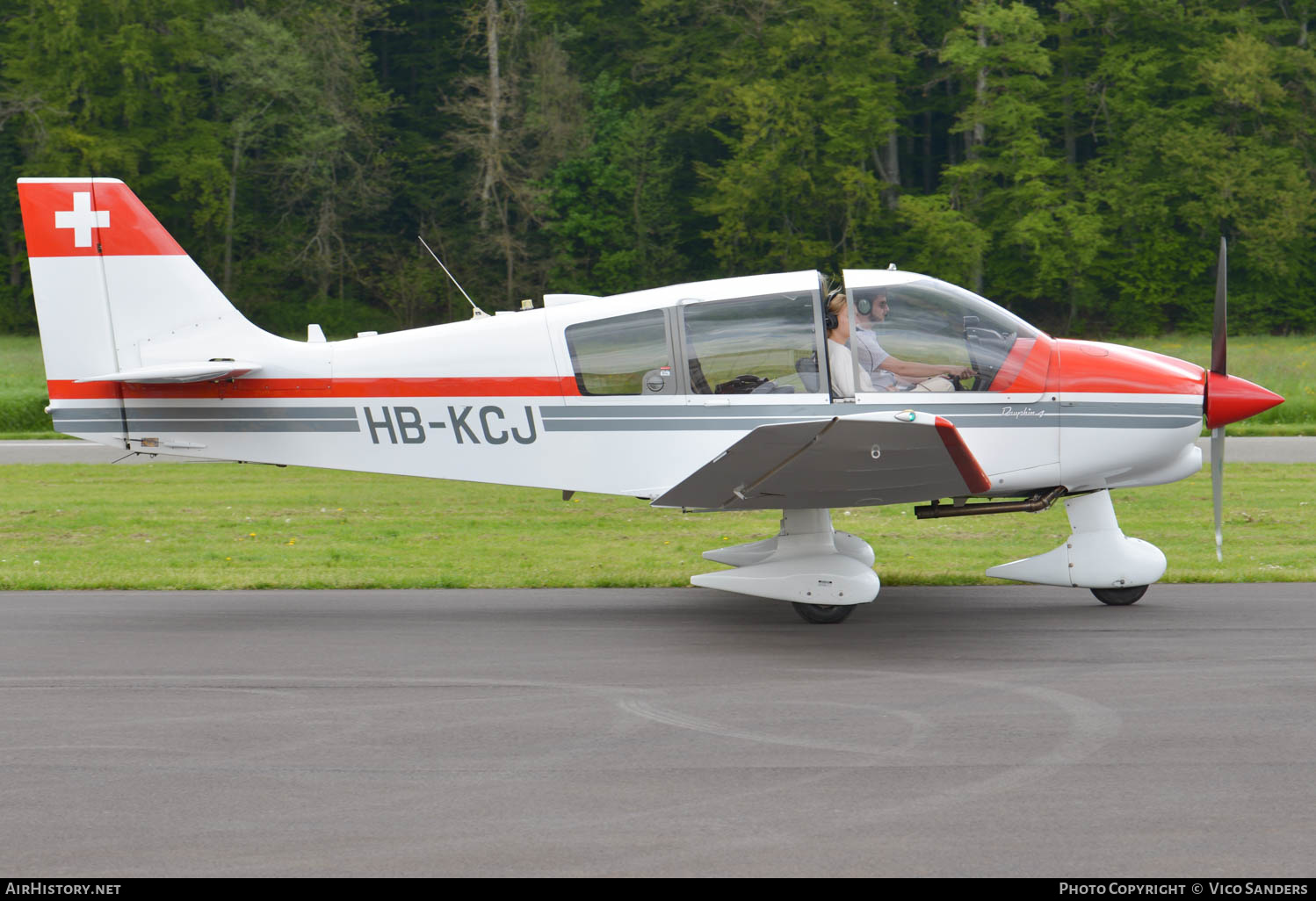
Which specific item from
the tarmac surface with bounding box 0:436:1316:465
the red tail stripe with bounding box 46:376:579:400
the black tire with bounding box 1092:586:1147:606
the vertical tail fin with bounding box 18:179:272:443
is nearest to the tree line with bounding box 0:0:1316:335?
the tarmac surface with bounding box 0:436:1316:465

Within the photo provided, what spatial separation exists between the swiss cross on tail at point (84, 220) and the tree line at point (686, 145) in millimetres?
42384

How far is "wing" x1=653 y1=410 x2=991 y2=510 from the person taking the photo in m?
7.34

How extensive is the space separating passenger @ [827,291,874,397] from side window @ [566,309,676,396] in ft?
3.55

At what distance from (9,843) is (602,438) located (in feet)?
15.8

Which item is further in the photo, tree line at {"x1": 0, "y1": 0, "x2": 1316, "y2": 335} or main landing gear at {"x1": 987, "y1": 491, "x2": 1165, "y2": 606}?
tree line at {"x1": 0, "y1": 0, "x2": 1316, "y2": 335}

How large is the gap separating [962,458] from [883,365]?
3.97 ft

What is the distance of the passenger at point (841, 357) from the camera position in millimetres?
8516

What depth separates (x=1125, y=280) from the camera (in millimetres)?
52125

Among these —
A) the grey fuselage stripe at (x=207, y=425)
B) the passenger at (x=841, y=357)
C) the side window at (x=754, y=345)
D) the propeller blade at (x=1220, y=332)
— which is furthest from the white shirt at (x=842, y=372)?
the grey fuselage stripe at (x=207, y=425)

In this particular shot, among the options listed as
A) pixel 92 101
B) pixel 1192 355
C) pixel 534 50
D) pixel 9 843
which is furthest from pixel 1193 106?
pixel 9 843

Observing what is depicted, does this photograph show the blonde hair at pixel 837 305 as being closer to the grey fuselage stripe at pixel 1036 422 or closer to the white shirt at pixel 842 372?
the white shirt at pixel 842 372

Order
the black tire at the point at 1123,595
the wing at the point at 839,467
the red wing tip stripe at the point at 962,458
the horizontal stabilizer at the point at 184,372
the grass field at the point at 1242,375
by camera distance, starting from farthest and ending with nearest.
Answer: the grass field at the point at 1242,375 → the black tire at the point at 1123,595 → the horizontal stabilizer at the point at 184,372 → the wing at the point at 839,467 → the red wing tip stripe at the point at 962,458

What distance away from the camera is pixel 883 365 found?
28.0 feet

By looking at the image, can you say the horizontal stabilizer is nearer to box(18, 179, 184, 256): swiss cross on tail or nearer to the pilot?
box(18, 179, 184, 256): swiss cross on tail
